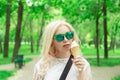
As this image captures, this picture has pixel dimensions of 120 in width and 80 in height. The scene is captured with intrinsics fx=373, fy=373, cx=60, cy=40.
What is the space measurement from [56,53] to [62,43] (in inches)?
7.6

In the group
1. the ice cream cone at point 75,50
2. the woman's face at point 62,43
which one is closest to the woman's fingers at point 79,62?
the ice cream cone at point 75,50

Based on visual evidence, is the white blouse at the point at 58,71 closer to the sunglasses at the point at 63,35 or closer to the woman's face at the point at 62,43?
the woman's face at the point at 62,43

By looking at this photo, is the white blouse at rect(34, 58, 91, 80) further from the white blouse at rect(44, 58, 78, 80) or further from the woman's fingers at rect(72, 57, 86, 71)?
the woman's fingers at rect(72, 57, 86, 71)

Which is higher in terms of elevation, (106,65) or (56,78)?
(56,78)

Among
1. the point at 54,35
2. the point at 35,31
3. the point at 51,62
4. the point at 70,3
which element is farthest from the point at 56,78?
the point at 35,31

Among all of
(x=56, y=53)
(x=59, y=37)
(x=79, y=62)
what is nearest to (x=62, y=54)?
(x=56, y=53)

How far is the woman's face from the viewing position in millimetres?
3445

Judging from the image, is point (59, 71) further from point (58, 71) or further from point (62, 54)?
point (62, 54)

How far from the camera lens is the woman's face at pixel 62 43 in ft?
11.3

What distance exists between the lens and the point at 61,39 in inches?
137

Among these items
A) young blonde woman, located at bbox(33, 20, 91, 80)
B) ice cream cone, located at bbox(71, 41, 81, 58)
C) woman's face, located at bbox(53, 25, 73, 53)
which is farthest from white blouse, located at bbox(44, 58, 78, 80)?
ice cream cone, located at bbox(71, 41, 81, 58)

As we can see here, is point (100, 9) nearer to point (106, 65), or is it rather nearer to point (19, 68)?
point (106, 65)

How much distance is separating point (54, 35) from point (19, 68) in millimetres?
18546

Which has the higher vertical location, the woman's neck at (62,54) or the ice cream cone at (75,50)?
the ice cream cone at (75,50)
